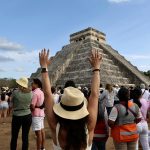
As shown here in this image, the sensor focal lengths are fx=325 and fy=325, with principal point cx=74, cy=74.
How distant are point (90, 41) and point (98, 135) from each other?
4388 centimetres

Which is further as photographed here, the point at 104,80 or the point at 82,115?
the point at 104,80

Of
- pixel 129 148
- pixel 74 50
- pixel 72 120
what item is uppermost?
pixel 74 50

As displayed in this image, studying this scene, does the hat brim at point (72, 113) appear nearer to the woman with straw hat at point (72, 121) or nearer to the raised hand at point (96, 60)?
the woman with straw hat at point (72, 121)

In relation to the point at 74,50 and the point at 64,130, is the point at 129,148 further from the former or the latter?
the point at 74,50

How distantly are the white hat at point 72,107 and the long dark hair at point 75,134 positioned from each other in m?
0.05

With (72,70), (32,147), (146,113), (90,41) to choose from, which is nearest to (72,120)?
(146,113)

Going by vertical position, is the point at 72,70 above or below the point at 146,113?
above

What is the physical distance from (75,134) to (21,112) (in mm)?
4927

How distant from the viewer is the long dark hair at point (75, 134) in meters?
3.27

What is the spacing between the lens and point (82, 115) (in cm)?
333

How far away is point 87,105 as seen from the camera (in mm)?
3750

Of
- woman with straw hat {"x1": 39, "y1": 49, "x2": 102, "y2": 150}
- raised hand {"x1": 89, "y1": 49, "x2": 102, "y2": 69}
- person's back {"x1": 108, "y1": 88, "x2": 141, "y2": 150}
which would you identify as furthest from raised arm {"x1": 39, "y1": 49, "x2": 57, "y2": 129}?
person's back {"x1": 108, "y1": 88, "x2": 141, "y2": 150}

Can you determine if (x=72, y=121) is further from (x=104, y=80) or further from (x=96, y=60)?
(x=104, y=80)

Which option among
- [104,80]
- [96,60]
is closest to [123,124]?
[96,60]
